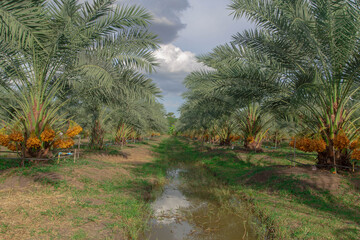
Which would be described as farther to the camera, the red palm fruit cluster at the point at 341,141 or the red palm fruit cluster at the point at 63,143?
the red palm fruit cluster at the point at 63,143

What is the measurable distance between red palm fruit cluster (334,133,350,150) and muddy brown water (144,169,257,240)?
4.21 meters

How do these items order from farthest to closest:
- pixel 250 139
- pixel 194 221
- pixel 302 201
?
1. pixel 250 139
2. pixel 302 201
3. pixel 194 221

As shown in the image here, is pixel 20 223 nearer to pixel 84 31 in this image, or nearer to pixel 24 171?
pixel 24 171

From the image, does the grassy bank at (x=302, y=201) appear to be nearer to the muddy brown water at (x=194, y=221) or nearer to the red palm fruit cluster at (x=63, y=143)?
the muddy brown water at (x=194, y=221)

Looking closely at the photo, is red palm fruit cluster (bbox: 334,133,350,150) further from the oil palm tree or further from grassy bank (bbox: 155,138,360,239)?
grassy bank (bbox: 155,138,360,239)

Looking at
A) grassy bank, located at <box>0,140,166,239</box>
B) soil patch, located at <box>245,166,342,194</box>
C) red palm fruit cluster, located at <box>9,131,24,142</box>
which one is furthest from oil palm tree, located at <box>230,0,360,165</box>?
red palm fruit cluster, located at <box>9,131,24,142</box>

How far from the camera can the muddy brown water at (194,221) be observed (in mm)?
5355

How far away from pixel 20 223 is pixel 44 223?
1.32ft

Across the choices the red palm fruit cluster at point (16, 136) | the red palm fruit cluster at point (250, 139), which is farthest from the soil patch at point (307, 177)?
the red palm fruit cluster at point (16, 136)

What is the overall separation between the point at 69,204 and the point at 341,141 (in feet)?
27.4

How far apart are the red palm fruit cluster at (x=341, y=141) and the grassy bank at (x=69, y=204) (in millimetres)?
6514

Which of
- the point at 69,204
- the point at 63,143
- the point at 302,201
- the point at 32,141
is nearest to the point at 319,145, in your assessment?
the point at 302,201

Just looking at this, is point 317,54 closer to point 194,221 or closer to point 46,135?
point 194,221

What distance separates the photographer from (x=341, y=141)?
310 inches
